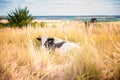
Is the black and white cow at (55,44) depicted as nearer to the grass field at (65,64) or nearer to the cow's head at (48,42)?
the cow's head at (48,42)

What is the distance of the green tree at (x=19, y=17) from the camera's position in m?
2.38

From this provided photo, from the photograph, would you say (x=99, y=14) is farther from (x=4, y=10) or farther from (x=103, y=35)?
(x=4, y=10)

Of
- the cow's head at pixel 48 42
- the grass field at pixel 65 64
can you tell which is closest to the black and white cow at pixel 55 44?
the cow's head at pixel 48 42

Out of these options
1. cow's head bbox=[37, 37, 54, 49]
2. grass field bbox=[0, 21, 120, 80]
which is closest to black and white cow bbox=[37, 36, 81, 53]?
cow's head bbox=[37, 37, 54, 49]

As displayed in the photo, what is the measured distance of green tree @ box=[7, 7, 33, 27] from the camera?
7.82 feet

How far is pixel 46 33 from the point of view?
Answer: 2479 millimetres

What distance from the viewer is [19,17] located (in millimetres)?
2400

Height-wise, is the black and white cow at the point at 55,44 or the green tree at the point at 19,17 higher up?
the green tree at the point at 19,17

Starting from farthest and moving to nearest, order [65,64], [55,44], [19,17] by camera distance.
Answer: [19,17] < [55,44] < [65,64]

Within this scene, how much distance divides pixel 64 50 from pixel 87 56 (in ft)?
1.50

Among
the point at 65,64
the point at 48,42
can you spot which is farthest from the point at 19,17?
the point at 65,64

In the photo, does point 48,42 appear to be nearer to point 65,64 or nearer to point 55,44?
point 55,44

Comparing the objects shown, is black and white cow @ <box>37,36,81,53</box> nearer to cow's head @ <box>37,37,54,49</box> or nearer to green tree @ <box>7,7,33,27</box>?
cow's head @ <box>37,37,54,49</box>

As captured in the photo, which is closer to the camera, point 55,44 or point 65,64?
point 65,64
